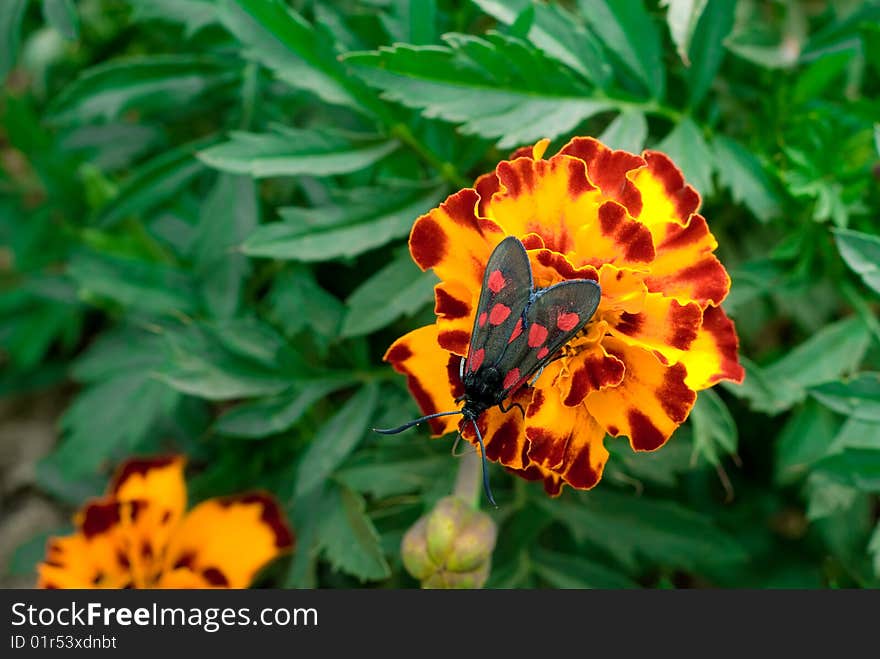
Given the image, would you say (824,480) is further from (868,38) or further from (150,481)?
(150,481)

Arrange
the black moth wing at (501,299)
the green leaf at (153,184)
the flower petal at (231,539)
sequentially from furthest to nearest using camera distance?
the green leaf at (153,184), the flower petal at (231,539), the black moth wing at (501,299)

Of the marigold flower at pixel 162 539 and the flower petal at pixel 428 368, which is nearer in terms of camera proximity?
the flower petal at pixel 428 368

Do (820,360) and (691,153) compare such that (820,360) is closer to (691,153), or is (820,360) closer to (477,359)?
(691,153)

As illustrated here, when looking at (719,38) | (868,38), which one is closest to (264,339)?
(719,38)

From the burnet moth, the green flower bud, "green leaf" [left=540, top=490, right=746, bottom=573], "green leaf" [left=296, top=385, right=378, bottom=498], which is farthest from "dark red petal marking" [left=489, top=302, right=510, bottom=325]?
"green leaf" [left=540, top=490, right=746, bottom=573]

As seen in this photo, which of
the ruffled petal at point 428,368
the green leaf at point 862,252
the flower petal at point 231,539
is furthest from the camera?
the flower petal at point 231,539

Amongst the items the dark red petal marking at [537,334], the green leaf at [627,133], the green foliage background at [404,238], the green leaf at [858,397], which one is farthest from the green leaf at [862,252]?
the dark red petal marking at [537,334]

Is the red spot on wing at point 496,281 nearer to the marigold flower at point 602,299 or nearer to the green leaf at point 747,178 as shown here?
the marigold flower at point 602,299

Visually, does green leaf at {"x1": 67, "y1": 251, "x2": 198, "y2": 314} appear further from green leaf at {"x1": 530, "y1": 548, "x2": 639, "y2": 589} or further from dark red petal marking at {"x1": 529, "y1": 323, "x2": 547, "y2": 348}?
dark red petal marking at {"x1": 529, "y1": 323, "x2": 547, "y2": 348}
